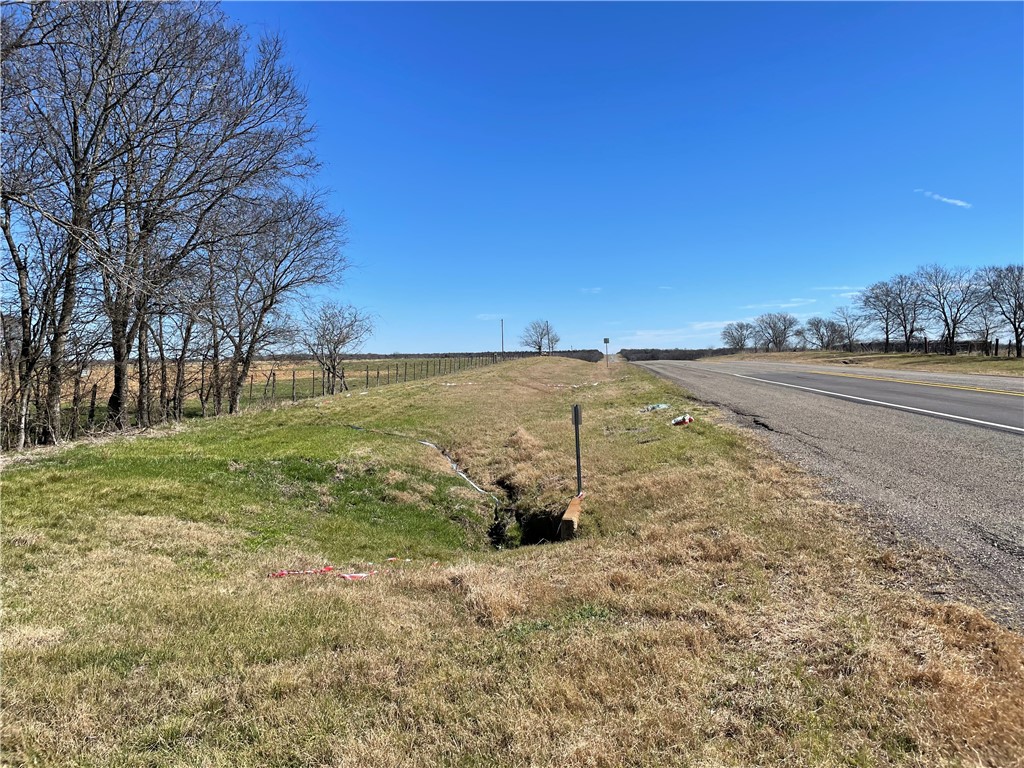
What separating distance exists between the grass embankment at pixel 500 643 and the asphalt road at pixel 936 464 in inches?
17.7

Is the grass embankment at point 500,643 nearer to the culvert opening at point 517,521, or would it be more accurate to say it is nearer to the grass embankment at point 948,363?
the culvert opening at point 517,521

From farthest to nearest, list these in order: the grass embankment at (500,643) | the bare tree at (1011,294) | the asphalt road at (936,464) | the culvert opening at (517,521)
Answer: the bare tree at (1011,294) → the culvert opening at (517,521) → the asphalt road at (936,464) → the grass embankment at (500,643)

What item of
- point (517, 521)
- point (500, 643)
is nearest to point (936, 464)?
point (517, 521)

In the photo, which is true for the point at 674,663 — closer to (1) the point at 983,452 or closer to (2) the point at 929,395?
(1) the point at 983,452

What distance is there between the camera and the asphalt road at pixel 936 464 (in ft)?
12.2

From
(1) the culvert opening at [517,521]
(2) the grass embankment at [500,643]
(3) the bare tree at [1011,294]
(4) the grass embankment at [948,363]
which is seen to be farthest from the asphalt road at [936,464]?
(3) the bare tree at [1011,294]

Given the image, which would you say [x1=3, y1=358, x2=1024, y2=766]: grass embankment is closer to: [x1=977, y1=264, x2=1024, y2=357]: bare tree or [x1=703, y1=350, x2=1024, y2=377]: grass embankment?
[x1=703, y1=350, x2=1024, y2=377]: grass embankment

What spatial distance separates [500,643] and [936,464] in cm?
614

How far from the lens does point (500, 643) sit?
3.55m

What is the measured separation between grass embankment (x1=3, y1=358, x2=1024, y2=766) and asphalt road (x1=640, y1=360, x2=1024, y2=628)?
0.45 meters

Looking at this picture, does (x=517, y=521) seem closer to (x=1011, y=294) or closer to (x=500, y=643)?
(x=500, y=643)

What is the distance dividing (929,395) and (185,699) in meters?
15.8

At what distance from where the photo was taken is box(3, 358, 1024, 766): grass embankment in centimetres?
244

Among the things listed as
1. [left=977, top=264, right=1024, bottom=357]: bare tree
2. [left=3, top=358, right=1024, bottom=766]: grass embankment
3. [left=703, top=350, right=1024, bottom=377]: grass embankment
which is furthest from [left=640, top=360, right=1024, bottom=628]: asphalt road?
[left=977, top=264, right=1024, bottom=357]: bare tree
